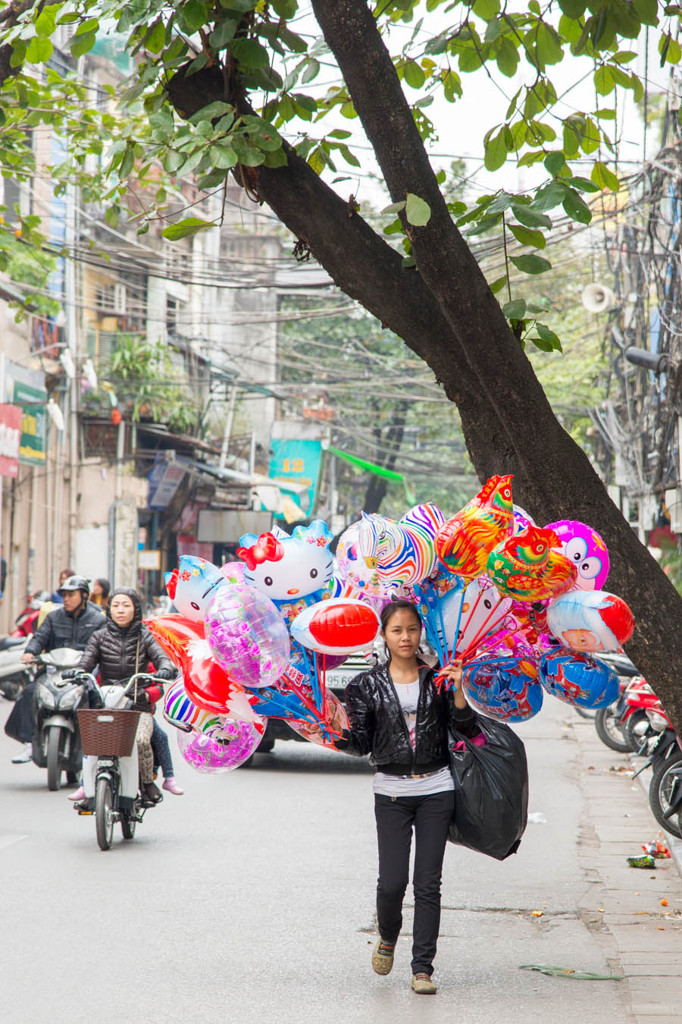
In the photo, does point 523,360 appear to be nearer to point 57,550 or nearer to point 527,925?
point 527,925

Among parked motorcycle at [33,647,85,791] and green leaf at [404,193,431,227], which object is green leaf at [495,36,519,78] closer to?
green leaf at [404,193,431,227]

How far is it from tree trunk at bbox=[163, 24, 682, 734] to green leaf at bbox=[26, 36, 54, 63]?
1.02 meters

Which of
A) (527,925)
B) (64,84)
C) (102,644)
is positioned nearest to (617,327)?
(64,84)

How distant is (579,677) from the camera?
456 centimetres

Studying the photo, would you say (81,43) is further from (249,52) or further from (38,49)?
(249,52)

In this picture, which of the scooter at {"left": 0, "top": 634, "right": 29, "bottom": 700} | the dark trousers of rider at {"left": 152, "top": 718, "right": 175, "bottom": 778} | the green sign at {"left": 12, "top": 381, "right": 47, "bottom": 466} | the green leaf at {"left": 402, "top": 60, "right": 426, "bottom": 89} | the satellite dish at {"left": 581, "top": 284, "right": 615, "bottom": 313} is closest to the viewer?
the green leaf at {"left": 402, "top": 60, "right": 426, "bottom": 89}

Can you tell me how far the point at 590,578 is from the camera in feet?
14.4

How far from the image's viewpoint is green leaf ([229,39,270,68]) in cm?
475

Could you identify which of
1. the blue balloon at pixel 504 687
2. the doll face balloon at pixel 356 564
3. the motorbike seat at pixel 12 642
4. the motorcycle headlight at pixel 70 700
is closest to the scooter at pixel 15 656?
the motorbike seat at pixel 12 642

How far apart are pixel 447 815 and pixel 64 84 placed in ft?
24.3

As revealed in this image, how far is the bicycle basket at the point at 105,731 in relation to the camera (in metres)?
7.66

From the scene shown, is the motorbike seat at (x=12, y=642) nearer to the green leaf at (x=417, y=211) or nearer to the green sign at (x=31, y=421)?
the green sign at (x=31, y=421)

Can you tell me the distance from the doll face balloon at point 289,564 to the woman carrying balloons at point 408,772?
539 mm

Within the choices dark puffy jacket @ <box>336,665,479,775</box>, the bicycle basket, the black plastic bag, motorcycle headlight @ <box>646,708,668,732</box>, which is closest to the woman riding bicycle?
the bicycle basket
